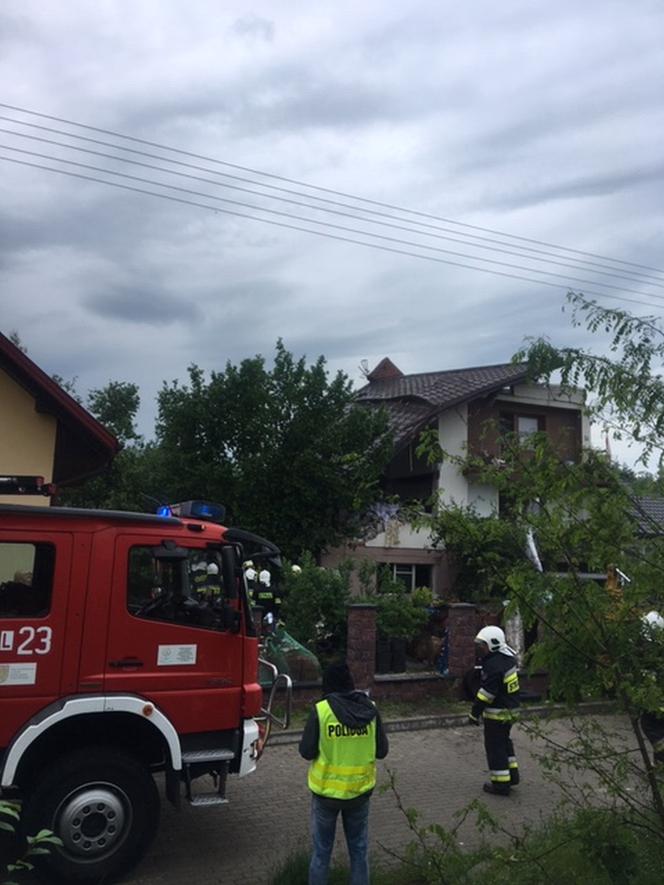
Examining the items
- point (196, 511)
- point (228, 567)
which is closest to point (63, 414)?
point (196, 511)

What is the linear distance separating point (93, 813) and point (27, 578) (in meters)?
1.67

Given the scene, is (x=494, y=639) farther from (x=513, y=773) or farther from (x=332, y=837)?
(x=332, y=837)

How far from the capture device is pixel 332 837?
525 centimetres

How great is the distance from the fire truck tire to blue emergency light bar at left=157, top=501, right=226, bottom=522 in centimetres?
186

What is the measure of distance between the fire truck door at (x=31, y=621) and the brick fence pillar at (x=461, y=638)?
762 cm

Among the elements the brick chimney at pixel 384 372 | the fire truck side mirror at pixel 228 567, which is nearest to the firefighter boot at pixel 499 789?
the fire truck side mirror at pixel 228 567

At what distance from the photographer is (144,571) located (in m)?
6.22

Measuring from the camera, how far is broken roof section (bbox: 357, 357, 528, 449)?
20.3 metres

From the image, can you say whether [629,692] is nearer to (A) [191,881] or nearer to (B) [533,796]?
(A) [191,881]

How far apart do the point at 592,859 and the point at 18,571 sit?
4070 millimetres

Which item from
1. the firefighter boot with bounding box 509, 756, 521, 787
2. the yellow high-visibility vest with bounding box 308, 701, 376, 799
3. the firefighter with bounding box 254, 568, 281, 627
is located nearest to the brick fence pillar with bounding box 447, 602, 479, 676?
the firefighter with bounding box 254, 568, 281, 627

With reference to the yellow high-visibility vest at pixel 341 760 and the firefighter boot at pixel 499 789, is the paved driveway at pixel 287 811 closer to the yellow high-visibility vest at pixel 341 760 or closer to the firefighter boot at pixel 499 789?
the firefighter boot at pixel 499 789

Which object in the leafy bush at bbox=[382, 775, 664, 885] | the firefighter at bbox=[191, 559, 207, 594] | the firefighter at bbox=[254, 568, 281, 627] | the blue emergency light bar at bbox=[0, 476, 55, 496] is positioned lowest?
the leafy bush at bbox=[382, 775, 664, 885]

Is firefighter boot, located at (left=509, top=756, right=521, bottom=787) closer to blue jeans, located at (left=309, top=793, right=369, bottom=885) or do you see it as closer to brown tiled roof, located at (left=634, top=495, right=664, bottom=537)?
blue jeans, located at (left=309, top=793, right=369, bottom=885)
